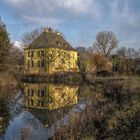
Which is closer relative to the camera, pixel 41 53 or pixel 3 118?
pixel 3 118

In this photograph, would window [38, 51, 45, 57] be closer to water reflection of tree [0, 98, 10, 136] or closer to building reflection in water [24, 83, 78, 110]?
building reflection in water [24, 83, 78, 110]

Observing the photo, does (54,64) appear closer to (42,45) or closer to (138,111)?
(42,45)

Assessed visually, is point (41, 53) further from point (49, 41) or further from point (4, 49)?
point (4, 49)

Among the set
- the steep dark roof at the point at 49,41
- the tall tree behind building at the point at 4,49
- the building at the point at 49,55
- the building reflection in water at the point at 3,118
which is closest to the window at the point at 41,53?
the building at the point at 49,55

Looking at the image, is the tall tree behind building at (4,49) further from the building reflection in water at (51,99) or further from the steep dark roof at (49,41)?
the steep dark roof at (49,41)

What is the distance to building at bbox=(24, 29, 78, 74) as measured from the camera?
226 ft

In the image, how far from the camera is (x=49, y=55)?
69.3 meters

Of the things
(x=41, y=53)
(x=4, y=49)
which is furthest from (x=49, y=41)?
(x=4, y=49)

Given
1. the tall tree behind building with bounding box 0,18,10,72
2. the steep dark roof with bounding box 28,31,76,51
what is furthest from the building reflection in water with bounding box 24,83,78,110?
the steep dark roof with bounding box 28,31,76,51

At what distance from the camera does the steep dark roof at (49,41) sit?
233 feet

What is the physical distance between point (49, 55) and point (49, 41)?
4.26 meters

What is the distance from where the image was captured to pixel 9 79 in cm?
4594

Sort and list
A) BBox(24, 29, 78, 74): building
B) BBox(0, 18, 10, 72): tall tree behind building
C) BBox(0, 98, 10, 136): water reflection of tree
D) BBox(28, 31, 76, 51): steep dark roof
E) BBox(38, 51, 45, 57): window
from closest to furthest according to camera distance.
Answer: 1. BBox(0, 98, 10, 136): water reflection of tree
2. BBox(0, 18, 10, 72): tall tree behind building
3. BBox(24, 29, 78, 74): building
4. BBox(38, 51, 45, 57): window
5. BBox(28, 31, 76, 51): steep dark roof

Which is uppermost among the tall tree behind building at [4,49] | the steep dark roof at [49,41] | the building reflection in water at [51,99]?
the steep dark roof at [49,41]
